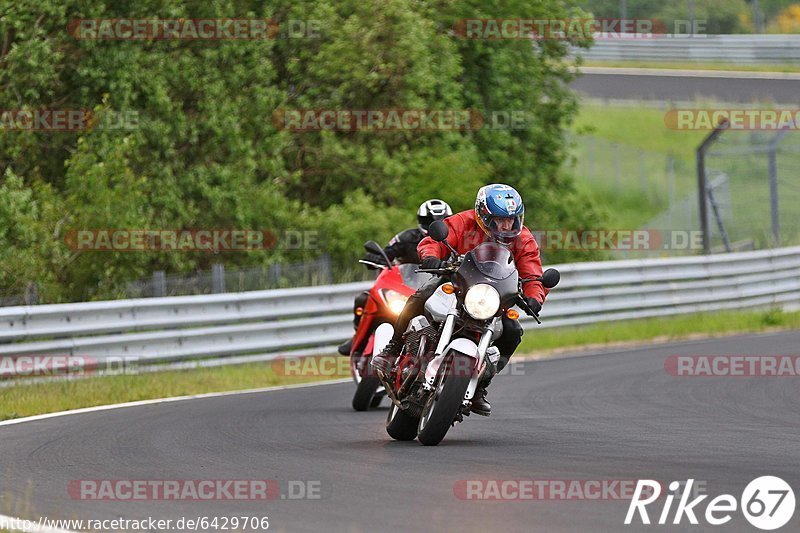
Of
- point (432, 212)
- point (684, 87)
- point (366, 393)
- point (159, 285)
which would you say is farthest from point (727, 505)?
point (684, 87)

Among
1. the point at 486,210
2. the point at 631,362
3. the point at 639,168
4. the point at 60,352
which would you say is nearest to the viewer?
the point at 486,210

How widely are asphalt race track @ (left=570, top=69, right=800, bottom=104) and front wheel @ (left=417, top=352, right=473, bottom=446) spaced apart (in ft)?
108

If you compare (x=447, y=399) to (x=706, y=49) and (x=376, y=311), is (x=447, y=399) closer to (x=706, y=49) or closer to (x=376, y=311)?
(x=376, y=311)

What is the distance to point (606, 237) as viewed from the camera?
97.4ft

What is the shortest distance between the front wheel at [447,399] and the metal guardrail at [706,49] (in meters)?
36.7

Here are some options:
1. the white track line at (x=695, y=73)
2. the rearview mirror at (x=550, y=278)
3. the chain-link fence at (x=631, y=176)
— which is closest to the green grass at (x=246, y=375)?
the rearview mirror at (x=550, y=278)

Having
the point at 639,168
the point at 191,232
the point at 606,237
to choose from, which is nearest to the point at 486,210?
the point at 191,232

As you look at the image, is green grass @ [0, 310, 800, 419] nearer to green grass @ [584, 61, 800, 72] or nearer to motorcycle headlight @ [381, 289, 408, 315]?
motorcycle headlight @ [381, 289, 408, 315]

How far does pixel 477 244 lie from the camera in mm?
9758

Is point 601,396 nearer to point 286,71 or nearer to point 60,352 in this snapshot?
point 60,352

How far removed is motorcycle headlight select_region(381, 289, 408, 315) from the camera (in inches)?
473

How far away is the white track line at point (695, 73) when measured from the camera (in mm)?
45000

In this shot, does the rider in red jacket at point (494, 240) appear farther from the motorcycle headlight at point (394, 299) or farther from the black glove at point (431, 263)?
the motorcycle headlight at point (394, 299)

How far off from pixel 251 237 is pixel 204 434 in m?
13.7
